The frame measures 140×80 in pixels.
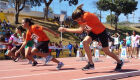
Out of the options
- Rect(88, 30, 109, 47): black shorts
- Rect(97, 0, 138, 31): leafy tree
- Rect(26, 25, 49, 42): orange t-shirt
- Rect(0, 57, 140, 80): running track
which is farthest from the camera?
Rect(97, 0, 138, 31): leafy tree

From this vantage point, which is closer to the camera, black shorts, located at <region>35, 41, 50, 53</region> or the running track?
the running track

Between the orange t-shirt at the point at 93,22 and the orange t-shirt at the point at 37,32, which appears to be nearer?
the orange t-shirt at the point at 93,22

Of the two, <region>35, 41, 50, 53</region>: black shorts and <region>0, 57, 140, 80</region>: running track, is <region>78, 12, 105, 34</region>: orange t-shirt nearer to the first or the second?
<region>0, 57, 140, 80</region>: running track

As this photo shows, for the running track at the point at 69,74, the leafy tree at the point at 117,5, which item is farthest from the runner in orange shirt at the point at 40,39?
the leafy tree at the point at 117,5

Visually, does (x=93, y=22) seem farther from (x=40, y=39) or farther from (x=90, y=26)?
(x=40, y=39)

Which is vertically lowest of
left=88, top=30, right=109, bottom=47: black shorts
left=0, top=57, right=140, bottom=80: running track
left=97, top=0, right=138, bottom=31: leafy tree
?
left=0, top=57, right=140, bottom=80: running track

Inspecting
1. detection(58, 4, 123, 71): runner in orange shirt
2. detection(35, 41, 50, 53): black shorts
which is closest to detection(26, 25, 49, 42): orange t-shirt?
detection(35, 41, 50, 53): black shorts

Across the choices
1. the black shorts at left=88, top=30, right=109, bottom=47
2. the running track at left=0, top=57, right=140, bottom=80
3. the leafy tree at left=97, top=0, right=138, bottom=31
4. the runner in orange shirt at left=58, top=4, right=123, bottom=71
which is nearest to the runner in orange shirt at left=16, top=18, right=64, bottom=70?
the running track at left=0, top=57, right=140, bottom=80

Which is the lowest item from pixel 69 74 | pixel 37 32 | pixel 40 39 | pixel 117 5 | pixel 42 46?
pixel 69 74

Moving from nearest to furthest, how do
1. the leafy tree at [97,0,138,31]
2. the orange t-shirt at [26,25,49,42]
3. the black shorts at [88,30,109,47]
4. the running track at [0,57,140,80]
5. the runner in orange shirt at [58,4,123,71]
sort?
the running track at [0,57,140,80]
the runner in orange shirt at [58,4,123,71]
the black shorts at [88,30,109,47]
the orange t-shirt at [26,25,49,42]
the leafy tree at [97,0,138,31]

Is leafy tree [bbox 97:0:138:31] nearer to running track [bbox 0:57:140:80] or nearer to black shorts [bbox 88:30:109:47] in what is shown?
running track [bbox 0:57:140:80]

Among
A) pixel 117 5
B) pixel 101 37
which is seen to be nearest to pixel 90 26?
pixel 101 37

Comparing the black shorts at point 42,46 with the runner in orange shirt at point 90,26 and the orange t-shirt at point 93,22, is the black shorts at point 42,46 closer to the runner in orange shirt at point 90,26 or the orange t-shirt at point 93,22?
the runner in orange shirt at point 90,26

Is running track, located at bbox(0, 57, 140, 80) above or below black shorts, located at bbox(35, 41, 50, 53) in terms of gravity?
below
